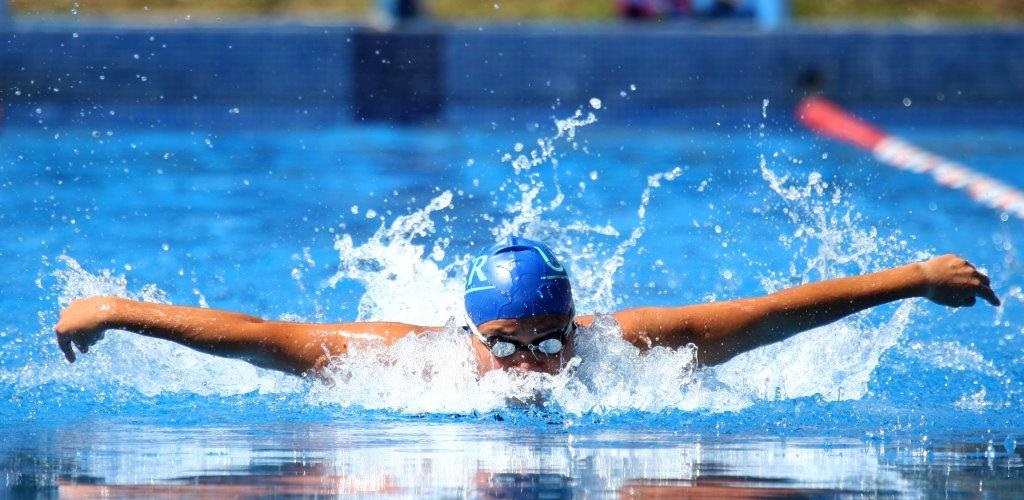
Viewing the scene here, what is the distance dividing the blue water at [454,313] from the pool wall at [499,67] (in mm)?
724

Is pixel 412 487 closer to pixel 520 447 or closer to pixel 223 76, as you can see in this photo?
pixel 520 447

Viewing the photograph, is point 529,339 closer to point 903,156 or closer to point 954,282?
point 954,282

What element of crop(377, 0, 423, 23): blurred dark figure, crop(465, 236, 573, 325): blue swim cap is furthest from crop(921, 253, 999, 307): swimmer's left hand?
crop(377, 0, 423, 23): blurred dark figure

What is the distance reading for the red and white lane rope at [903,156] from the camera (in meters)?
8.70

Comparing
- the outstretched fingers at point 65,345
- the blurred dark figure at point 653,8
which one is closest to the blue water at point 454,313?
the outstretched fingers at point 65,345

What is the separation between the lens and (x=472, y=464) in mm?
3182

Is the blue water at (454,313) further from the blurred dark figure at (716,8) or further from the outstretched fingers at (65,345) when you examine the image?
the blurred dark figure at (716,8)

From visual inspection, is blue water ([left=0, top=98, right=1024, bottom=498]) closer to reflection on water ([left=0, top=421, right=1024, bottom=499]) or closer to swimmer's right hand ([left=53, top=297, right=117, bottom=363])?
reflection on water ([left=0, top=421, right=1024, bottom=499])

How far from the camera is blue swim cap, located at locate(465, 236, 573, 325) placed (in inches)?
139

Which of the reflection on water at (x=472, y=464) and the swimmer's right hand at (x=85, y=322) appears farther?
the swimmer's right hand at (x=85, y=322)

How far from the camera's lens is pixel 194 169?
962cm

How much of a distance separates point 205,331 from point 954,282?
6.15 ft

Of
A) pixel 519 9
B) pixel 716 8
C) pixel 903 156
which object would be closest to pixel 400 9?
pixel 716 8

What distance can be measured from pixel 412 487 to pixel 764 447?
950mm
